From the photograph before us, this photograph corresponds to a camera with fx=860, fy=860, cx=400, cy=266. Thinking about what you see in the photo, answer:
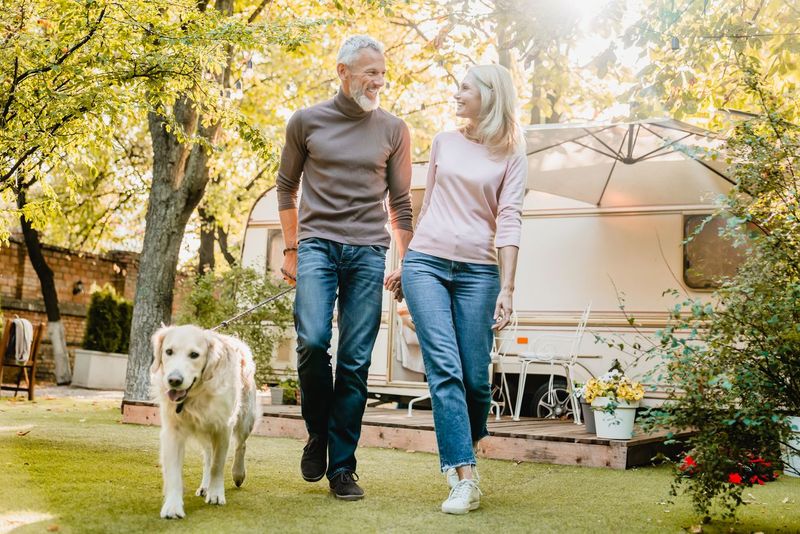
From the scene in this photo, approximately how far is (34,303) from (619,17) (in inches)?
525

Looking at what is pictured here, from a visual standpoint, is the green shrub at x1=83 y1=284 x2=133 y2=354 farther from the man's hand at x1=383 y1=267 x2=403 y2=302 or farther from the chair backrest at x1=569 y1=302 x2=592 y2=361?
the man's hand at x1=383 y1=267 x2=403 y2=302

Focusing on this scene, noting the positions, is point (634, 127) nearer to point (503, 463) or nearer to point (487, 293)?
point (503, 463)

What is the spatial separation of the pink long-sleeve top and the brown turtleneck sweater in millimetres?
257

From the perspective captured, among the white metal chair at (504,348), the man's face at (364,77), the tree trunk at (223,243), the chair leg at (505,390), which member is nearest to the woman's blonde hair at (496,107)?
the man's face at (364,77)

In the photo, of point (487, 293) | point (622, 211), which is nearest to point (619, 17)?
point (622, 211)

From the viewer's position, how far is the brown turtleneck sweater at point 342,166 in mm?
3895

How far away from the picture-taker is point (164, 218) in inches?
370

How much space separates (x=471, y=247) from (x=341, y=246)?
0.59 m

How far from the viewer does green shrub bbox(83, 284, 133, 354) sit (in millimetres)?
16422

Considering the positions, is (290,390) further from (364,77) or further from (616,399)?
(364,77)

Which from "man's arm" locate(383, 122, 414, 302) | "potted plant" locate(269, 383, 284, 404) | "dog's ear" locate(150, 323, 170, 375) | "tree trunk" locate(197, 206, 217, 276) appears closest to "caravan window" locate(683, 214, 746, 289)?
"potted plant" locate(269, 383, 284, 404)

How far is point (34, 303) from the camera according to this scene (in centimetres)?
1681

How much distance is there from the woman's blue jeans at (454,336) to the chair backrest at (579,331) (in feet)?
15.2

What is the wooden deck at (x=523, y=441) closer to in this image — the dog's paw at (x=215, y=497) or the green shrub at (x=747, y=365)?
the green shrub at (x=747, y=365)
